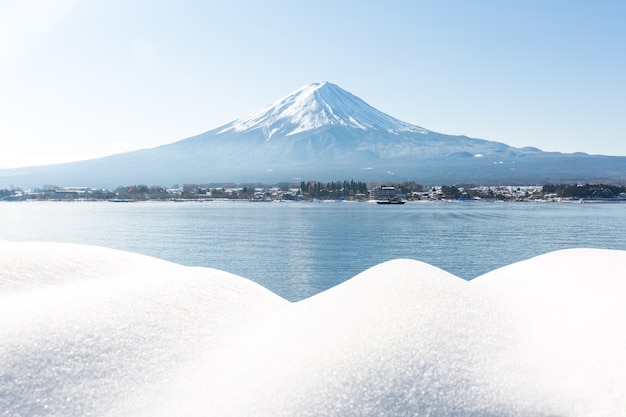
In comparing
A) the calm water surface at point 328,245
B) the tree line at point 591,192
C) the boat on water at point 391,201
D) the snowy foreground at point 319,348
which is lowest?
the boat on water at point 391,201

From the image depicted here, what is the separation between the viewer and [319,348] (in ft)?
→ 24.2

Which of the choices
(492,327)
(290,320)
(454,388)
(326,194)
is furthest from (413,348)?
(326,194)

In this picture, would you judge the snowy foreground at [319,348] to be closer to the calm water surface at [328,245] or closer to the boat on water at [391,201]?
the calm water surface at [328,245]

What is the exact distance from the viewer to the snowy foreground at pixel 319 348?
652 centimetres

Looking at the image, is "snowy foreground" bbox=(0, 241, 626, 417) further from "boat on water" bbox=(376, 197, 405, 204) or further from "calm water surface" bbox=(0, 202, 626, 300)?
"boat on water" bbox=(376, 197, 405, 204)

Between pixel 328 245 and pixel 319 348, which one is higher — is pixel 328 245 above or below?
below

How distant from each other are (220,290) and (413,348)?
473cm

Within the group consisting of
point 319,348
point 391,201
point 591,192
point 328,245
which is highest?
point 319,348

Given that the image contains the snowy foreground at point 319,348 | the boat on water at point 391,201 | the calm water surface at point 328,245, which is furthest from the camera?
the boat on water at point 391,201

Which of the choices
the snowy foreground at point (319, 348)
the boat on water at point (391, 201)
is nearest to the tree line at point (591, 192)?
the boat on water at point (391, 201)

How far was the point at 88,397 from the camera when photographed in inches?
264

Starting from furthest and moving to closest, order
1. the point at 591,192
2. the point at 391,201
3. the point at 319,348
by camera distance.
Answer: the point at 591,192
the point at 391,201
the point at 319,348

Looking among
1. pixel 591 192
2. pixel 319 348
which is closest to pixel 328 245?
pixel 319 348

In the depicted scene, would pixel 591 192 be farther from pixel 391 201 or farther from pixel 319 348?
pixel 319 348
